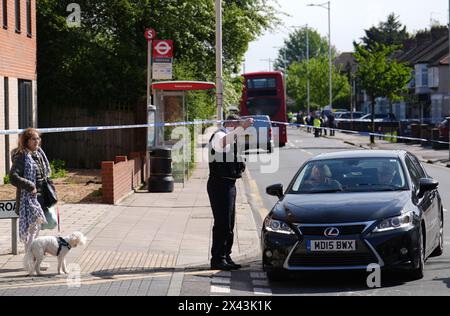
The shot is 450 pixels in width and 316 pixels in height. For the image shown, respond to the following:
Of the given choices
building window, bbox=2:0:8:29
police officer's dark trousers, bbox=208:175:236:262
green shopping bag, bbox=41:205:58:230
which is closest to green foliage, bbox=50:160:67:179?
building window, bbox=2:0:8:29

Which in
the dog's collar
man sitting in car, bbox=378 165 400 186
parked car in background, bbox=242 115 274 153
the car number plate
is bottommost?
the dog's collar

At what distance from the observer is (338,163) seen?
37.4 ft

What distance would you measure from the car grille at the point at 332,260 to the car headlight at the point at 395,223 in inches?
11.9

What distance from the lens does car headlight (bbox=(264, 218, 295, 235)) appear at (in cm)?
985

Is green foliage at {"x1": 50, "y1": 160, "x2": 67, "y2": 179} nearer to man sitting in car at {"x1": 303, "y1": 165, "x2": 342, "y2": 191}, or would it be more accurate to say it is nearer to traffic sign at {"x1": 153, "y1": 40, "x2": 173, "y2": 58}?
traffic sign at {"x1": 153, "y1": 40, "x2": 173, "y2": 58}

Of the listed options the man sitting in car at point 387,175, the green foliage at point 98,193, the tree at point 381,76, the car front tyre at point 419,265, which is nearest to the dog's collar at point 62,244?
the man sitting in car at point 387,175

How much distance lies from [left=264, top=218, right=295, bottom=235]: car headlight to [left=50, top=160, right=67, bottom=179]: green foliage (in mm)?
14194

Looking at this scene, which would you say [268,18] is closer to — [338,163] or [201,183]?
[201,183]

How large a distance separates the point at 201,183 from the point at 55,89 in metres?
6.70

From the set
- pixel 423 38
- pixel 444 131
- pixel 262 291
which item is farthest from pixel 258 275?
pixel 423 38

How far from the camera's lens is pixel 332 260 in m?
9.59

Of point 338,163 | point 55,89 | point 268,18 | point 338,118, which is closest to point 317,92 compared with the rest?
point 338,118

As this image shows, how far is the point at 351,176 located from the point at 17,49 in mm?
15378

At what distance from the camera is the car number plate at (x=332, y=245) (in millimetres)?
9508
